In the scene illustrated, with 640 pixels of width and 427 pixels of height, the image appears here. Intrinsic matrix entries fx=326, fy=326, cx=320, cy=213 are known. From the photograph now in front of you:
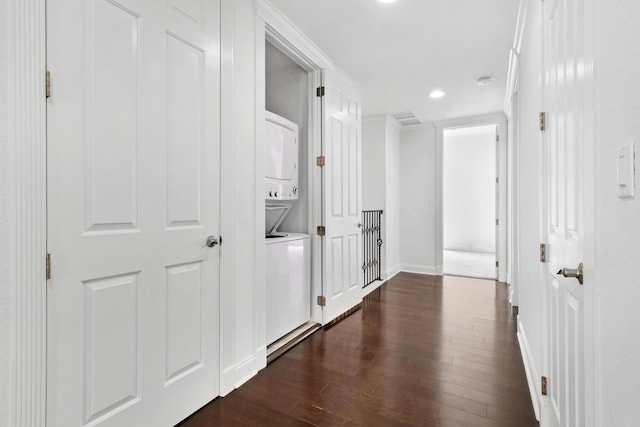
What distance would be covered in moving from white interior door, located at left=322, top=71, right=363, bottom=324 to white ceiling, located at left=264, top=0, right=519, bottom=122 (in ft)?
1.15

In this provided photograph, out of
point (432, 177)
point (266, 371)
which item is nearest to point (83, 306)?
point (266, 371)

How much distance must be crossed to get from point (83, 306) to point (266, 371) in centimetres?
131

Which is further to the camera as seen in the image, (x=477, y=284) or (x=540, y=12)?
(x=477, y=284)

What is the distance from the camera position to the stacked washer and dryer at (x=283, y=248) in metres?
2.54

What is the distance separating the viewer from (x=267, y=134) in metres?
2.54

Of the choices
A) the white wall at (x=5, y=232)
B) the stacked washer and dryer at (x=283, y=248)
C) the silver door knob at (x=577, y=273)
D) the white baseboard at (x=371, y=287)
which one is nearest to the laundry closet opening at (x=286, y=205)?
the stacked washer and dryer at (x=283, y=248)

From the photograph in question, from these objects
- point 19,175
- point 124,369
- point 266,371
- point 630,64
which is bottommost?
point 266,371

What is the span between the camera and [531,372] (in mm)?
2068

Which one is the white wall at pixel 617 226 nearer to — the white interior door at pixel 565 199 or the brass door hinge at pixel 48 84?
the white interior door at pixel 565 199

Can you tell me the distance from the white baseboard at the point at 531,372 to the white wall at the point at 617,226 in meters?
1.27

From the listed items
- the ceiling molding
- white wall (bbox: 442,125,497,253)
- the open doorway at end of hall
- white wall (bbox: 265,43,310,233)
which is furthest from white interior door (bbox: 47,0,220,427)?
white wall (bbox: 442,125,497,253)

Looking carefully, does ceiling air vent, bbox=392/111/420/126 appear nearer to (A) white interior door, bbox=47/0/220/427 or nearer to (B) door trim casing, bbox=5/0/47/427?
(A) white interior door, bbox=47/0/220/427

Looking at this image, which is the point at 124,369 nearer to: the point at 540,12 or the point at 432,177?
the point at 540,12

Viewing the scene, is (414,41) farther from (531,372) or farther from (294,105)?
(531,372)
